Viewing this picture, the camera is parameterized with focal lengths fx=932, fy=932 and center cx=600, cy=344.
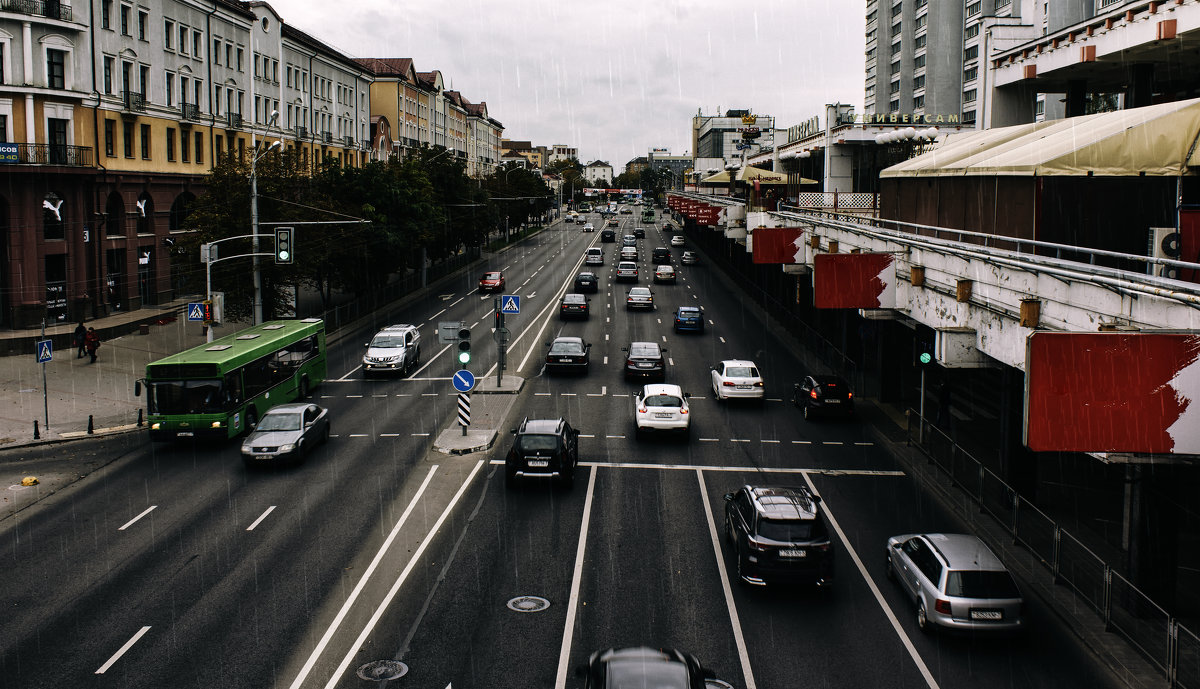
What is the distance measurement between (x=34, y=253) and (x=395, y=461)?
27.6m

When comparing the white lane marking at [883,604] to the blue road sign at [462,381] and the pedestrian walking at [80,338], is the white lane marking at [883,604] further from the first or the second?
the pedestrian walking at [80,338]

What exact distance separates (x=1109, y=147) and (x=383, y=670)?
1422cm

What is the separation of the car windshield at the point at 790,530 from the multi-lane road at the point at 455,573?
43.3 inches

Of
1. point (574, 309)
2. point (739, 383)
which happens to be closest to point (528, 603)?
point (739, 383)

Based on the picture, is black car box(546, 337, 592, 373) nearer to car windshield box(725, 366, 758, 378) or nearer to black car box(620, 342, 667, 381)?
black car box(620, 342, 667, 381)

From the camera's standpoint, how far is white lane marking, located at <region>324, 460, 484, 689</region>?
12898 millimetres

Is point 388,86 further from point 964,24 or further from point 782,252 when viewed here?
point 782,252

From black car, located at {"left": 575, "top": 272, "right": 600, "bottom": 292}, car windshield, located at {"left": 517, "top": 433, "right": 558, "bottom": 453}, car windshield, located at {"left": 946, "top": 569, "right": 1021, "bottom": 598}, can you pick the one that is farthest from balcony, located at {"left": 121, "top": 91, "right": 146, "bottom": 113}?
car windshield, located at {"left": 946, "top": 569, "right": 1021, "bottom": 598}

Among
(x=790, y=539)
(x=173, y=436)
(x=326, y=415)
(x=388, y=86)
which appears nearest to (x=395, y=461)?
(x=326, y=415)

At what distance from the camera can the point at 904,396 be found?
33406mm

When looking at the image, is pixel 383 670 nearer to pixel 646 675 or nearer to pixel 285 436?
pixel 646 675

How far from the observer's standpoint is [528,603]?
1534cm

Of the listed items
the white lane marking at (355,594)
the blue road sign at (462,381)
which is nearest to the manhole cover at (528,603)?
the white lane marking at (355,594)

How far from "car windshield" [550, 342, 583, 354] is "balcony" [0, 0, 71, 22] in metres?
27.7
